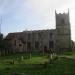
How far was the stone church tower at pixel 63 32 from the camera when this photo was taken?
77.9 m

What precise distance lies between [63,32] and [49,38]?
5.73m

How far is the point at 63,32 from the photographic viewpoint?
79.7 metres

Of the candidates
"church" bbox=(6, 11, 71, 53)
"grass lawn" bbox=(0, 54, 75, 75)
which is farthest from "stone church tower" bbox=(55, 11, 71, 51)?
"grass lawn" bbox=(0, 54, 75, 75)

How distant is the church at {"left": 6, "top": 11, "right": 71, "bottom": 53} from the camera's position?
7688 centimetres

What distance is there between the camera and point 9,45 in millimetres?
74250

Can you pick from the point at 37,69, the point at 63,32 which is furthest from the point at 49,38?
the point at 37,69

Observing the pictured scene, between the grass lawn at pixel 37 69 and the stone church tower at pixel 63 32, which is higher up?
the stone church tower at pixel 63 32

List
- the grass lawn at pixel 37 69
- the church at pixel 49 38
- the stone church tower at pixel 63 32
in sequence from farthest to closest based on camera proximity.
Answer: the stone church tower at pixel 63 32
the church at pixel 49 38
the grass lawn at pixel 37 69

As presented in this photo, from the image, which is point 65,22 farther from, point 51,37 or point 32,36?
point 32,36

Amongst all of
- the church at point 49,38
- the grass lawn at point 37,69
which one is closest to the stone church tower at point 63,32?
the church at point 49,38

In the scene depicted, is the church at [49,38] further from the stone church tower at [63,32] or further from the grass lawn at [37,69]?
the grass lawn at [37,69]

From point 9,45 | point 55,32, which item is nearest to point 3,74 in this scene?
point 9,45

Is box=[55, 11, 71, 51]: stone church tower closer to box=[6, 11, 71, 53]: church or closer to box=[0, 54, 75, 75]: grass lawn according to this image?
box=[6, 11, 71, 53]: church

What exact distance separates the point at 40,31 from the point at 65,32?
895cm
